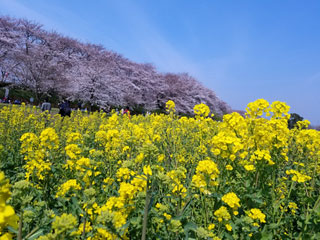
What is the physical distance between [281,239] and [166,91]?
35929 mm

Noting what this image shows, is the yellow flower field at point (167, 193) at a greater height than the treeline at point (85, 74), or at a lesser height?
lesser

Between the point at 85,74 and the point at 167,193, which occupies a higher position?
the point at 85,74

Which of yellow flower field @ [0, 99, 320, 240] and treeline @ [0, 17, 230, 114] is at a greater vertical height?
treeline @ [0, 17, 230, 114]

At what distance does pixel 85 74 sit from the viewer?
25.4 meters

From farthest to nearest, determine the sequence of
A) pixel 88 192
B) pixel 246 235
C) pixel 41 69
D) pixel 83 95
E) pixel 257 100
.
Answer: pixel 83 95, pixel 41 69, pixel 257 100, pixel 246 235, pixel 88 192

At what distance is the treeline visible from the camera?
78.6ft

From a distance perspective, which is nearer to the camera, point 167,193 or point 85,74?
point 167,193

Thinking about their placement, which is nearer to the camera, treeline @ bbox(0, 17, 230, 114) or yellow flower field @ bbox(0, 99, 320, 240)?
yellow flower field @ bbox(0, 99, 320, 240)

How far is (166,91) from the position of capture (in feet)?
124

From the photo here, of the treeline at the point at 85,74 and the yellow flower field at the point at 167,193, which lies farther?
the treeline at the point at 85,74

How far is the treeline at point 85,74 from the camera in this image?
944 inches

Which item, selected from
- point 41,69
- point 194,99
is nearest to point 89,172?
point 41,69

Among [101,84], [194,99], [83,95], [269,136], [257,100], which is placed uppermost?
[194,99]

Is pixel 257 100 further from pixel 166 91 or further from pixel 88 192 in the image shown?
pixel 166 91
